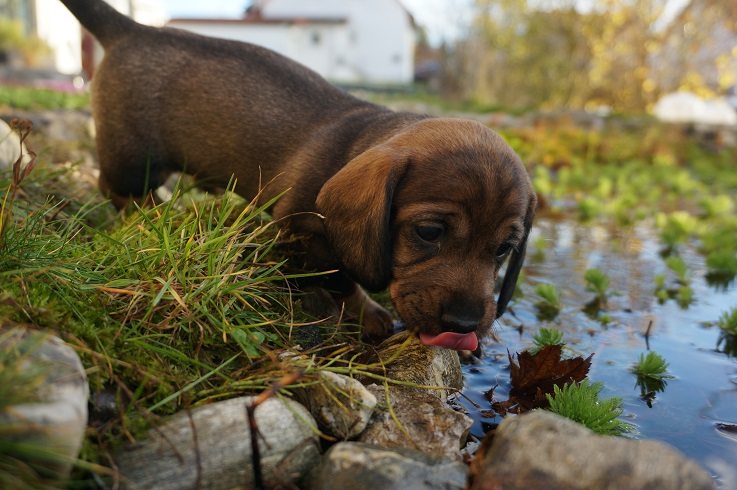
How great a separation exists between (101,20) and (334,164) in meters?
1.91

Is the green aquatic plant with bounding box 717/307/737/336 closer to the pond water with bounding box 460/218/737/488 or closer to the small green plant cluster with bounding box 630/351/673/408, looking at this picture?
the pond water with bounding box 460/218/737/488

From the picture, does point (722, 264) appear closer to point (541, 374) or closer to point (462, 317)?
point (541, 374)

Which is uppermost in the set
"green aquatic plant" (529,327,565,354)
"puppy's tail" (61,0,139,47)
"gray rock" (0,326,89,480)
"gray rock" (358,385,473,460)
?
"puppy's tail" (61,0,139,47)

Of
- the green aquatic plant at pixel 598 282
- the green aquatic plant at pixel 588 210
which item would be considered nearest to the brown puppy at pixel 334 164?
the green aquatic plant at pixel 598 282

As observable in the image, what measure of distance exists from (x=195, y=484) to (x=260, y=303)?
108cm

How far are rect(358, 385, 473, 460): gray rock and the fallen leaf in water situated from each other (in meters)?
0.42

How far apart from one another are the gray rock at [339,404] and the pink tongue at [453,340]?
474 millimetres

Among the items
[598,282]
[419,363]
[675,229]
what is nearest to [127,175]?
[419,363]

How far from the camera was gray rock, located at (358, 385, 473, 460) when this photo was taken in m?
2.28

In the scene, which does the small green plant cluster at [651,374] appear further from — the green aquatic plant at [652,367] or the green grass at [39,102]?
the green grass at [39,102]

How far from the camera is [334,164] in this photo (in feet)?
11.2

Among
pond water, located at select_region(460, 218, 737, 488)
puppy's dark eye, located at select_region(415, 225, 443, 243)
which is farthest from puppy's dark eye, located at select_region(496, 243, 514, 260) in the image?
pond water, located at select_region(460, 218, 737, 488)

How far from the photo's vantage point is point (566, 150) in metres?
10.6

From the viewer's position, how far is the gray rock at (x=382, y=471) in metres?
1.93
